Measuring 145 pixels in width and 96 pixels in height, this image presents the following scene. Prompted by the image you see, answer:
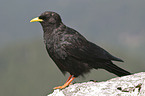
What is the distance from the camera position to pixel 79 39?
7.46m

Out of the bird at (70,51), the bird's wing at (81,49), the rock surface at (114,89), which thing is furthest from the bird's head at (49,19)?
the rock surface at (114,89)

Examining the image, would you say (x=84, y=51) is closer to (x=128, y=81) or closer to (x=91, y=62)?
(x=91, y=62)

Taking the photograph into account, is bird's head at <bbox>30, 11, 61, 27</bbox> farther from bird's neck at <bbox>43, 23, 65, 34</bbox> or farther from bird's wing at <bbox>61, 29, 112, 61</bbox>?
bird's wing at <bbox>61, 29, 112, 61</bbox>

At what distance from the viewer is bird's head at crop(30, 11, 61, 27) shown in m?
7.56

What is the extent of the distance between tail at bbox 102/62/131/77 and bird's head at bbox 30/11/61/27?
2.42 meters

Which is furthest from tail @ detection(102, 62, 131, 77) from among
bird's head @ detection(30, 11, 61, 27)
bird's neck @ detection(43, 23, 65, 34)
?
bird's head @ detection(30, 11, 61, 27)

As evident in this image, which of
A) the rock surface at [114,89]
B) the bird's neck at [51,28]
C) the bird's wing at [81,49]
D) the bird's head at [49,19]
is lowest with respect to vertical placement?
the rock surface at [114,89]

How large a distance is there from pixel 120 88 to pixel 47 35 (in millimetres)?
3226

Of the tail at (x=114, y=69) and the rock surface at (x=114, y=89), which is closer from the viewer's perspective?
the rock surface at (x=114, y=89)

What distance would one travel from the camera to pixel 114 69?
7.46 metres

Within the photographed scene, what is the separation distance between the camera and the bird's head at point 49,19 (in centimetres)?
756

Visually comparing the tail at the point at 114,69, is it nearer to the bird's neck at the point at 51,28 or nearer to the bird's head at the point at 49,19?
the bird's neck at the point at 51,28

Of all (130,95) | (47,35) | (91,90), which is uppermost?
(47,35)

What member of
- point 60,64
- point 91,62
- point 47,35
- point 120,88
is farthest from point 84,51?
point 120,88
